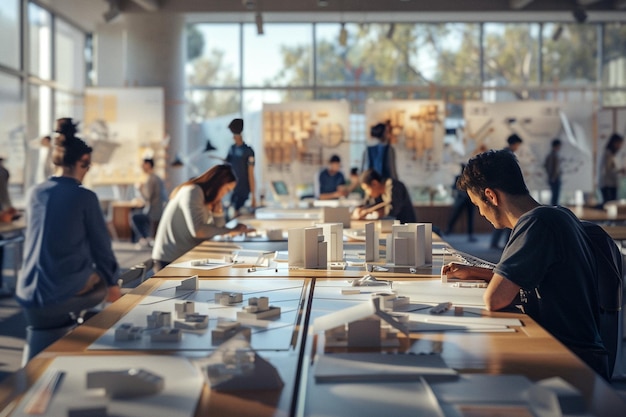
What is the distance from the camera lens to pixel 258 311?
2.43 m

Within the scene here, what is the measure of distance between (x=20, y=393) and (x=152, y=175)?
9272 mm

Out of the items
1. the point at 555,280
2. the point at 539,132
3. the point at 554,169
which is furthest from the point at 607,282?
the point at 539,132

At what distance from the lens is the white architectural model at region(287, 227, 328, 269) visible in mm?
3689

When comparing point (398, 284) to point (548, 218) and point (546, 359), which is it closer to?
point (548, 218)

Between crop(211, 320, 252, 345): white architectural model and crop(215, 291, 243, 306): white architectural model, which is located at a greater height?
crop(215, 291, 243, 306): white architectural model

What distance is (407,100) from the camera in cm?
1345

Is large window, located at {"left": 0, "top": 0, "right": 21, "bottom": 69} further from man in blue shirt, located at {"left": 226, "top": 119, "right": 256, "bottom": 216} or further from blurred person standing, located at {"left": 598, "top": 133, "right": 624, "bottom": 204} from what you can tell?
blurred person standing, located at {"left": 598, "top": 133, "right": 624, "bottom": 204}

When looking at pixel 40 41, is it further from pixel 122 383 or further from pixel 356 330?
pixel 122 383

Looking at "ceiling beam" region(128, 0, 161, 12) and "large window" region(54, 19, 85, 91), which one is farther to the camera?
"large window" region(54, 19, 85, 91)

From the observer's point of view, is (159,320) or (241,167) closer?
(159,320)

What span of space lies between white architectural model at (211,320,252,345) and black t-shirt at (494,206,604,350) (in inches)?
34.4

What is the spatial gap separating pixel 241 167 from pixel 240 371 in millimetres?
6395

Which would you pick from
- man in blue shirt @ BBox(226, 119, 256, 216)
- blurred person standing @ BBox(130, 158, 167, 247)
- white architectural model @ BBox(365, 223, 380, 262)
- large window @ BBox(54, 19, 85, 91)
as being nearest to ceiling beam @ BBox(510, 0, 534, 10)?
blurred person standing @ BBox(130, 158, 167, 247)

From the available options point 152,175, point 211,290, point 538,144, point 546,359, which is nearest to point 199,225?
point 211,290
